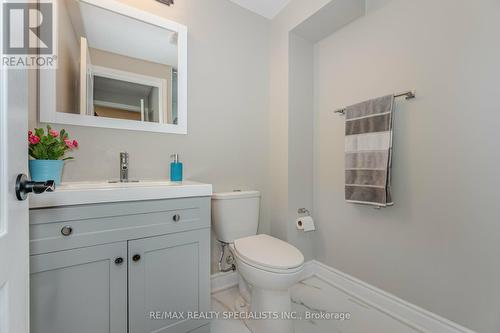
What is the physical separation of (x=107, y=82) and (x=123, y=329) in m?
1.38

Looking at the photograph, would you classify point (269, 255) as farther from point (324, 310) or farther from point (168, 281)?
point (324, 310)

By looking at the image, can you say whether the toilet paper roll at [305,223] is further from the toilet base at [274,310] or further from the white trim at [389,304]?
the toilet base at [274,310]

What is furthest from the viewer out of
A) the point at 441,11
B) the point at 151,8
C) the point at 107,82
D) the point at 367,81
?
the point at 367,81

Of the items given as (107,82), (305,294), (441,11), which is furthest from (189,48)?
(305,294)

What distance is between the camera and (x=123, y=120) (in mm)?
1411

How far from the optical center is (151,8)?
4.96ft

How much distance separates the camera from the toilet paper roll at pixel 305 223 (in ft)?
6.03

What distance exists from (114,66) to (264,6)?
1.33 meters

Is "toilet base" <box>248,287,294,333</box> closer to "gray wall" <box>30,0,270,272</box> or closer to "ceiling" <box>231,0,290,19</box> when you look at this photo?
"gray wall" <box>30,0,270,272</box>

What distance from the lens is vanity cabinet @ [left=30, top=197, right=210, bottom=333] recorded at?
854 millimetres

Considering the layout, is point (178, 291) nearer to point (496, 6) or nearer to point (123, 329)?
point (123, 329)

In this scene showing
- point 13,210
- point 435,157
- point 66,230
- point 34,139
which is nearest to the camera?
point 13,210

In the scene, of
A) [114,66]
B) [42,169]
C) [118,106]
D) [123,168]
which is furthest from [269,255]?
[114,66]

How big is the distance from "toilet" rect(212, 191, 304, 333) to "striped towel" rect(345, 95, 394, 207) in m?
0.64
